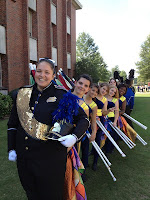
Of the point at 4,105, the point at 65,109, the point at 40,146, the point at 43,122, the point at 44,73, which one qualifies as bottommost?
the point at 4,105

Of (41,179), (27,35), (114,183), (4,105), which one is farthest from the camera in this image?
(27,35)

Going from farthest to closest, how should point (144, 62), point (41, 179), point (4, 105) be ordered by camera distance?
point (144, 62) → point (4, 105) → point (41, 179)

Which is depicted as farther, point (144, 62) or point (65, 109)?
point (144, 62)

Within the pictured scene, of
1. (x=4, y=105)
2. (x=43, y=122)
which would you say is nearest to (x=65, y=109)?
(x=43, y=122)

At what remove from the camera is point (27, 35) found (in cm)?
1170

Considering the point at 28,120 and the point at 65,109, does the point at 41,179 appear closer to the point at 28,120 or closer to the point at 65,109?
the point at 28,120

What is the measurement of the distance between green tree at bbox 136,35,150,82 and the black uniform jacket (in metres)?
46.0

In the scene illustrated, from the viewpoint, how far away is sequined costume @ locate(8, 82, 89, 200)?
1800mm

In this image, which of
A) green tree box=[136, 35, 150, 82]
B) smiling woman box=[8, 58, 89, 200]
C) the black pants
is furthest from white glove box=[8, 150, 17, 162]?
green tree box=[136, 35, 150, 82]

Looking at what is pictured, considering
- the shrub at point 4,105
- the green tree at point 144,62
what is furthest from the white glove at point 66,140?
the green tree at point 144,62

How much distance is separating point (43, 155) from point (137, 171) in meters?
2.87

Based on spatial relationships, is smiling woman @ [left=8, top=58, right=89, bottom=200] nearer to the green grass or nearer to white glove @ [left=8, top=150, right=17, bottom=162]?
white glove @ [left=8, top=150, right=17, bottom=162]

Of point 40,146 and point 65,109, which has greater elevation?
point 65,109

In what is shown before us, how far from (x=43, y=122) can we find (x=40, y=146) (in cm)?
23
